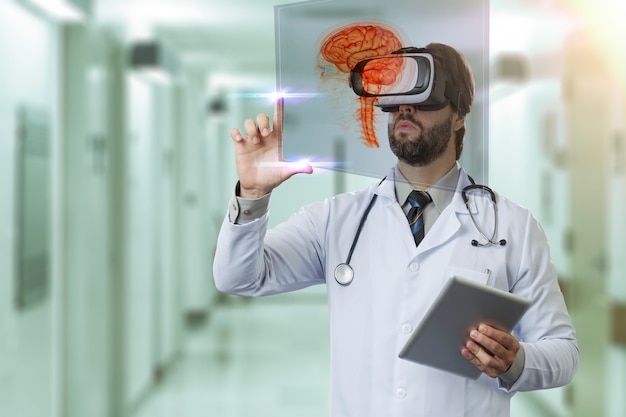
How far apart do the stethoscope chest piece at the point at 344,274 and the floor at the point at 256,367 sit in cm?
273

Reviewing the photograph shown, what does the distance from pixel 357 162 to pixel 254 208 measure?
18 centimetres

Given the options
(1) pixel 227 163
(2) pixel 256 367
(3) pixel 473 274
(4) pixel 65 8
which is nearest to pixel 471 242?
(3) pixel 473 274

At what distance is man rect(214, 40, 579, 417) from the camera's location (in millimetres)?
1141

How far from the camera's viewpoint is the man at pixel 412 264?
3.74 feet

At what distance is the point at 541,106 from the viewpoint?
3.61m

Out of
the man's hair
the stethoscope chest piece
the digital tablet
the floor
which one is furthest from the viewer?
the floor

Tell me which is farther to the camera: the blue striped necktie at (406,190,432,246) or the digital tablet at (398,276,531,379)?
the blue striped necktie at (406,190,432,246)

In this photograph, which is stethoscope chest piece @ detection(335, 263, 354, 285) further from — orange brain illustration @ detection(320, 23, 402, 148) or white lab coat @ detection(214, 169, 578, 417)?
orange brain illustration @ detection(320, 23, 402, 148)

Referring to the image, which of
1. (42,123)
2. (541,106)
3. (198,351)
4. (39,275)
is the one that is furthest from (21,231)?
A: (198,351)

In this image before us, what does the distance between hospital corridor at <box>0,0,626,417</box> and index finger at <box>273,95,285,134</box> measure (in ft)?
0.04

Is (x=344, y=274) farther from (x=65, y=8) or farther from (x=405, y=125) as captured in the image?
(x=65, y=8)

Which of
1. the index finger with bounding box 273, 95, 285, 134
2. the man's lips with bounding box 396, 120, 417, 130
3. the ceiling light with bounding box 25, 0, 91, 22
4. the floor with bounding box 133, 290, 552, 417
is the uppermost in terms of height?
the ceiling light with bounding box 25, 0, 91, 22

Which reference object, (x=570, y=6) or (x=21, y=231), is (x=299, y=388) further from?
(x=570, y=6)

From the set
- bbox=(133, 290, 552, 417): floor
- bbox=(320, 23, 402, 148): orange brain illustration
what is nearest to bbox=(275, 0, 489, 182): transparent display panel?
bbox=(320, 23, 402, 148): orange brain illustration
